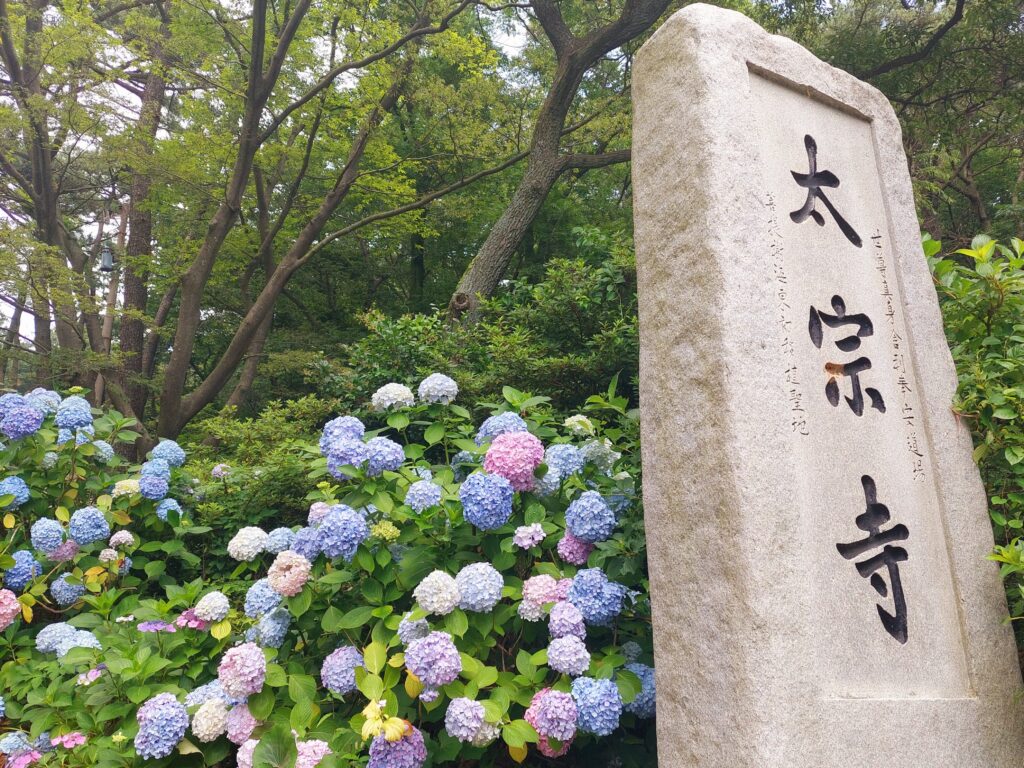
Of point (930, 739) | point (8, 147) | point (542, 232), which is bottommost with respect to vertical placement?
point (930, 739)

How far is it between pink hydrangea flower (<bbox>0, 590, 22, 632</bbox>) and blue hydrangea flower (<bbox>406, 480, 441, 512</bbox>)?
1615 millimetres

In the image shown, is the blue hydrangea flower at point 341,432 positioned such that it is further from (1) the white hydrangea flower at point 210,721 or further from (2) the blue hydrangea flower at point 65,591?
(2) the blue hydrangea flower at point 65,591

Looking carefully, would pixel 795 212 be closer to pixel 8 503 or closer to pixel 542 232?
pixel 8 503

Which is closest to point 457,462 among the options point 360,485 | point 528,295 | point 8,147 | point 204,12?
point 360,485

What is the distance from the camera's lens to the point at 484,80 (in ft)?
27.7

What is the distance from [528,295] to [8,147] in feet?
19.9

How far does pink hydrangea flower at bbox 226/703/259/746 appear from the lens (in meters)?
1.76

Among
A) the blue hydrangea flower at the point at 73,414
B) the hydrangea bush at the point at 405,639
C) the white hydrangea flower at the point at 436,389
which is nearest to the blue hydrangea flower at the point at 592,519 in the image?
the hydrangea bush at the point at 405,639

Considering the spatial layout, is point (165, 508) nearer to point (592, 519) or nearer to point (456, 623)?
point (456, 623)

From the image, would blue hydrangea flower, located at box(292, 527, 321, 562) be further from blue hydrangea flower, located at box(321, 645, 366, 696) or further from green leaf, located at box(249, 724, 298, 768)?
green leaf, located at box(249, 724, 298, 768)

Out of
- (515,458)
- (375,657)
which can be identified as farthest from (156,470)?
(515,458)

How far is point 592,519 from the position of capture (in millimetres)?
1898

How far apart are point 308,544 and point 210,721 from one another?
1.65ft

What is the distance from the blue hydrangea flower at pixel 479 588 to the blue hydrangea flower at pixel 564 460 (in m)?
0.47
